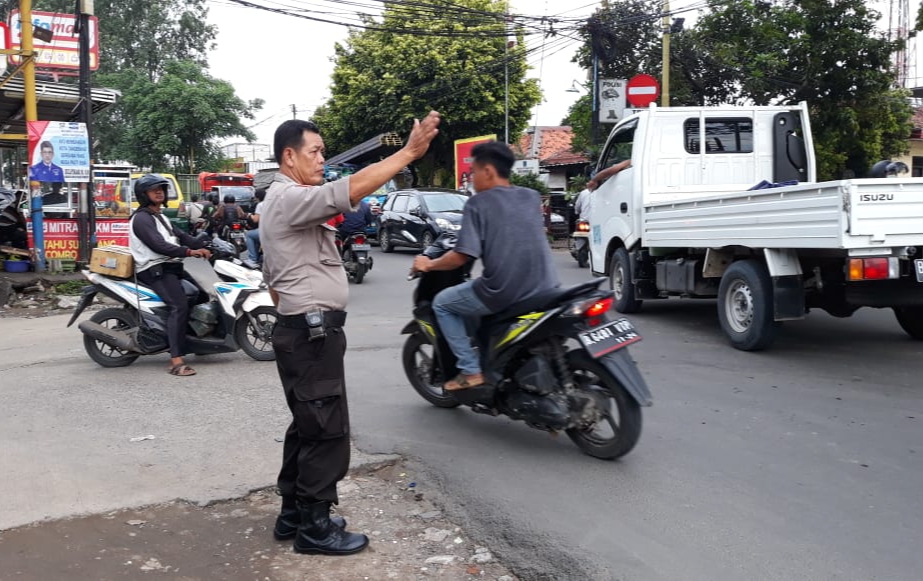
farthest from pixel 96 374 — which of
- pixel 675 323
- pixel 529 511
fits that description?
pixel 675 323

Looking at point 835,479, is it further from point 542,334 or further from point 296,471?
point 296,471

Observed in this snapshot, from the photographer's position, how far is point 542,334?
14.6 ft

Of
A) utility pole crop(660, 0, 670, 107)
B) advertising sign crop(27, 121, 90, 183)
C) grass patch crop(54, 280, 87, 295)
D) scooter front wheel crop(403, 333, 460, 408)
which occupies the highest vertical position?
utility pole crop(660, 0, 670, 107)

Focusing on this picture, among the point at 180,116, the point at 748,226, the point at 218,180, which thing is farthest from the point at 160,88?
the point at 748,226

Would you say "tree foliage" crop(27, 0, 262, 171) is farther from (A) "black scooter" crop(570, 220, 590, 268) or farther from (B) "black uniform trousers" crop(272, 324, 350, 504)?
(B) "black uniform trousers" crop(272, 324, 350, 504)

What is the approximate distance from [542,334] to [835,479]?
1.63 m

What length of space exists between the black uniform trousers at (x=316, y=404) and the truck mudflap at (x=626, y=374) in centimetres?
148

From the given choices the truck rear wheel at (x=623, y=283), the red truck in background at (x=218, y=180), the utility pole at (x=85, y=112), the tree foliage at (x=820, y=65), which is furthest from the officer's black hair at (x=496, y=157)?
the red truck in background at (x=218, y=180)

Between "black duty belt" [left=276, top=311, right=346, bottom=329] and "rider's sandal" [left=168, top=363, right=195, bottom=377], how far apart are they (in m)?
3.69

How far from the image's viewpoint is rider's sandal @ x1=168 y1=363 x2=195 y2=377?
22.3 feet

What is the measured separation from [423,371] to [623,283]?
4.36 meters

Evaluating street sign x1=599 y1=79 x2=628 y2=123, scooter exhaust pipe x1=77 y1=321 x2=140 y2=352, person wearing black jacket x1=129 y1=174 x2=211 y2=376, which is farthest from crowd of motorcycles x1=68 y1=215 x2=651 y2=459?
street sign x1=599 y1=79 x2=628 y2=123

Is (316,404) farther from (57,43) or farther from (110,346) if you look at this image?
(57,43)

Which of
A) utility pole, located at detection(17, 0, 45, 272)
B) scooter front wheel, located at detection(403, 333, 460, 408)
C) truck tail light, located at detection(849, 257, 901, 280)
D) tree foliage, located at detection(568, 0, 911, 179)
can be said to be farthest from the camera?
tree foliage, located at detection(568, 0, 911, 179)
